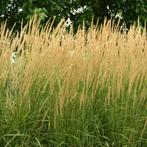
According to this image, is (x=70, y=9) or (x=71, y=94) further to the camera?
(x=70, y=9)

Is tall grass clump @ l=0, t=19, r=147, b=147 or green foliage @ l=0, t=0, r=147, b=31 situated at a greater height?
green foliage @ l=0, t=0, r=147, b=31

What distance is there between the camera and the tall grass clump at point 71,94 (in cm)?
337

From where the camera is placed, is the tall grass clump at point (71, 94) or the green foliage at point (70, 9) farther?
the green foliage at point (70, 9)

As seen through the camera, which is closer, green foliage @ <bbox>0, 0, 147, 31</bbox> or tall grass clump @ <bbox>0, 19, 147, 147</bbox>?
tall grass clump @ <bbox>0, 19, 147, 147</bbox>

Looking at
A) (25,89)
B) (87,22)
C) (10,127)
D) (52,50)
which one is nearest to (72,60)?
(52,50)

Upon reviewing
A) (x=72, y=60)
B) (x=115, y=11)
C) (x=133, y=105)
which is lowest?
(x=133, y=105)

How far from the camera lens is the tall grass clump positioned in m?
3.37

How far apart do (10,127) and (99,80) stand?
0.74 meters

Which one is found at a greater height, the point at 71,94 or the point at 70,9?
the point at 70,9

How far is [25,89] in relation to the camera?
3414mm

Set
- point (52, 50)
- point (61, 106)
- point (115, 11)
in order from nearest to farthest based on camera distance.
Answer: point (61, 106) → point (52, 50) → point (115, 11)

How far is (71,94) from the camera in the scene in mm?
3398

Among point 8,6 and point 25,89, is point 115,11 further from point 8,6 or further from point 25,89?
point 25,89

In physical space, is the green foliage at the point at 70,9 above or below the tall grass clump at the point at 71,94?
above
